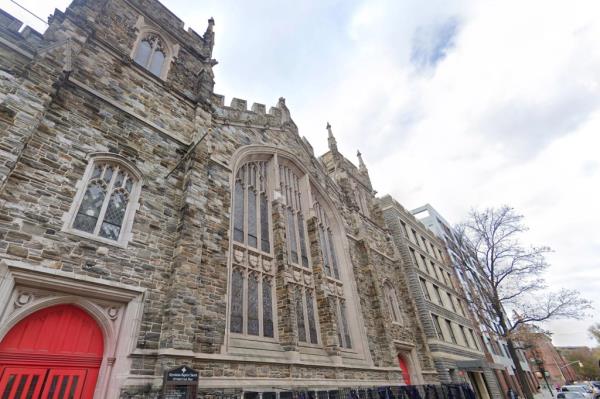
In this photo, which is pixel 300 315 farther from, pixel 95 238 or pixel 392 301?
pixel 392 301

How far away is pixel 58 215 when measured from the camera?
575 centimetres

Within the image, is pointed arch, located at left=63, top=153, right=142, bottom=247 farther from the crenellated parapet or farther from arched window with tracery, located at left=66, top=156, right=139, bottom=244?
the crenellated parapet

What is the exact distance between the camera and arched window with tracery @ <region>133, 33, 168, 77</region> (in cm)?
1038

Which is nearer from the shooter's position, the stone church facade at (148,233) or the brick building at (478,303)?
the stone church facade at (148,233)

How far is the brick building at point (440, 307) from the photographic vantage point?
58.7 feet

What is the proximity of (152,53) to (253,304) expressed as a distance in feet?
32.1

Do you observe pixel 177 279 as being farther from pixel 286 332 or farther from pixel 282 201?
pixel 282 201

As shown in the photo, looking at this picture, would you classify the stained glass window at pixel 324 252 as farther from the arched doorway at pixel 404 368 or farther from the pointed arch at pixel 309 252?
the arched doorway at pixel 404 368

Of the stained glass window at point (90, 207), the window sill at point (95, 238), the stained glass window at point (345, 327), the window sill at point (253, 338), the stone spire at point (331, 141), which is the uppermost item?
the stone spire at point (331, 141)

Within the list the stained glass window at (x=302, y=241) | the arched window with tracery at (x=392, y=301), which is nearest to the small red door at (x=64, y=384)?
the stained glass window at (x=302, y=241)

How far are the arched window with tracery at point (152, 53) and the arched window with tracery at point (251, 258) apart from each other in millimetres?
4806

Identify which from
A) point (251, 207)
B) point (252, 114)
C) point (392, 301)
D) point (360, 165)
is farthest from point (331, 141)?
point (251, 207)

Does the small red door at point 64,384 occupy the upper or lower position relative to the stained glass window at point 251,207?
lower

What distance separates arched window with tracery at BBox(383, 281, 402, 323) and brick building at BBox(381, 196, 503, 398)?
11.7 feet
